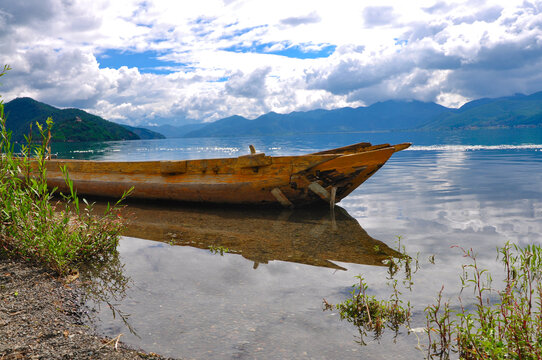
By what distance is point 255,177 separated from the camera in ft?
31.2

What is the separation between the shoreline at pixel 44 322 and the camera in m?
2.89

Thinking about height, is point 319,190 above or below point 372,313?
above

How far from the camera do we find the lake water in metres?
3.56

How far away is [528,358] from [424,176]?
15.9 m

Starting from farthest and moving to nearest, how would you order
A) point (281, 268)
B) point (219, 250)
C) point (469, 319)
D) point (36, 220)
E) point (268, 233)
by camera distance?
1. point (268, 233)
2. point (219, 250)
3. point (281, 268)
4. point (36, 220)
5. point (469, 319)

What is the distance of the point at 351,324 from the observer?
387 centimetres

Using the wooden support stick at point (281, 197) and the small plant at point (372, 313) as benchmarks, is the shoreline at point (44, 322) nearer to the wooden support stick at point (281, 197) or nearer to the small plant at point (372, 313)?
the small plant at point (372, 313)

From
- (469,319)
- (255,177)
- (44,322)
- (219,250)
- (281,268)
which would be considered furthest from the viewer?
(255,177)

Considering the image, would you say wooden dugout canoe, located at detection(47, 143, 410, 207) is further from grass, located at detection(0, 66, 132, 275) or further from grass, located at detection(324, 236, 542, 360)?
grass, located at detection(0, 66, 132, 275)

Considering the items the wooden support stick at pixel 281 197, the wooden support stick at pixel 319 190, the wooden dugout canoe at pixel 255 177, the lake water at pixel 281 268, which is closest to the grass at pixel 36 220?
the lake water at pixel 281 268

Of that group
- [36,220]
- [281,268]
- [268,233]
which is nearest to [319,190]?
[268,233]

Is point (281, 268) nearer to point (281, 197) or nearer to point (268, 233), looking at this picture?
point (268, 233)

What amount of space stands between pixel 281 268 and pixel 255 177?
13.9ft

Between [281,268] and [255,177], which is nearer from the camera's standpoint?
[281,268]
